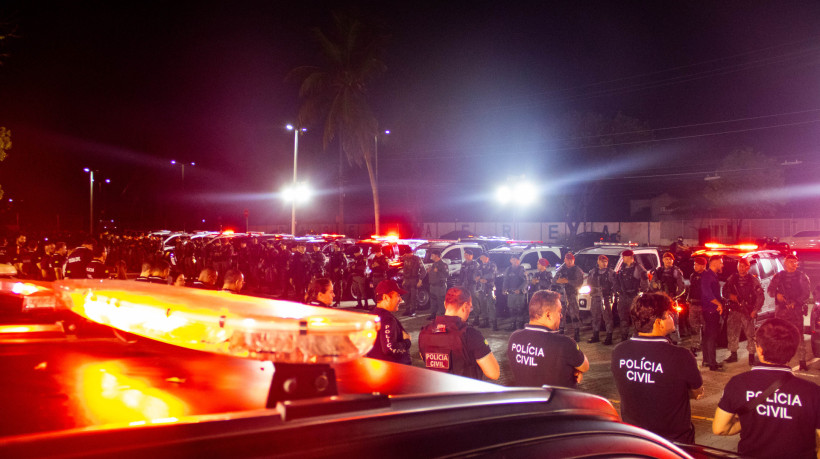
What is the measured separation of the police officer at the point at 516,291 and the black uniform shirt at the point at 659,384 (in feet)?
31.1

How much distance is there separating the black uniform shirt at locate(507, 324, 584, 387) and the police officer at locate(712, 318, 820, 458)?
1095 mm

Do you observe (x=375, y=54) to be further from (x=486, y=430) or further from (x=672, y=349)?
(x=486, y=430)

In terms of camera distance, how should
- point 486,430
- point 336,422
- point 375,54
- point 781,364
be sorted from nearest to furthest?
point 336,422, point 486,430, point 781,364, point 375,54

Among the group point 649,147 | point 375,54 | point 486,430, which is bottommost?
point 486,430

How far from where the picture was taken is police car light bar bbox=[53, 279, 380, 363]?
57.7 inches

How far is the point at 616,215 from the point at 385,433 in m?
53.5

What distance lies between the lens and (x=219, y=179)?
64.7 m

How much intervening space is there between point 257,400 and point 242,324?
0.25 meters

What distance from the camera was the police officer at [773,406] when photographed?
3.56 meters

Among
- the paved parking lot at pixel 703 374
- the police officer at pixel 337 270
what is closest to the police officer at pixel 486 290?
the paved parking lot at pixel 703 374

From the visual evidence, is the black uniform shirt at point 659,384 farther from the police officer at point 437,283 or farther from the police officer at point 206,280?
the police officer at point 437,283

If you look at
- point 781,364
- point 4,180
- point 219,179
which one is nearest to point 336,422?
point 781,364

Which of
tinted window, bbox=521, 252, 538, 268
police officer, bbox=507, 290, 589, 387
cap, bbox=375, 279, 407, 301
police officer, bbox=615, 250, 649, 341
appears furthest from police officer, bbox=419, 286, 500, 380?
tinted window, bbox=521, 252, 538, 268

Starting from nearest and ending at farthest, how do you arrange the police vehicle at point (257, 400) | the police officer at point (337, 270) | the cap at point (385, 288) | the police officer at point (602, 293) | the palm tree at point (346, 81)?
1. the police vehicle at point (257, 400)
2. the cap at point (385, 288)
3. the police officer at point (602, 293)
4. the police officer at point (337, 270)
5. the palm tree at point (346, 81)
